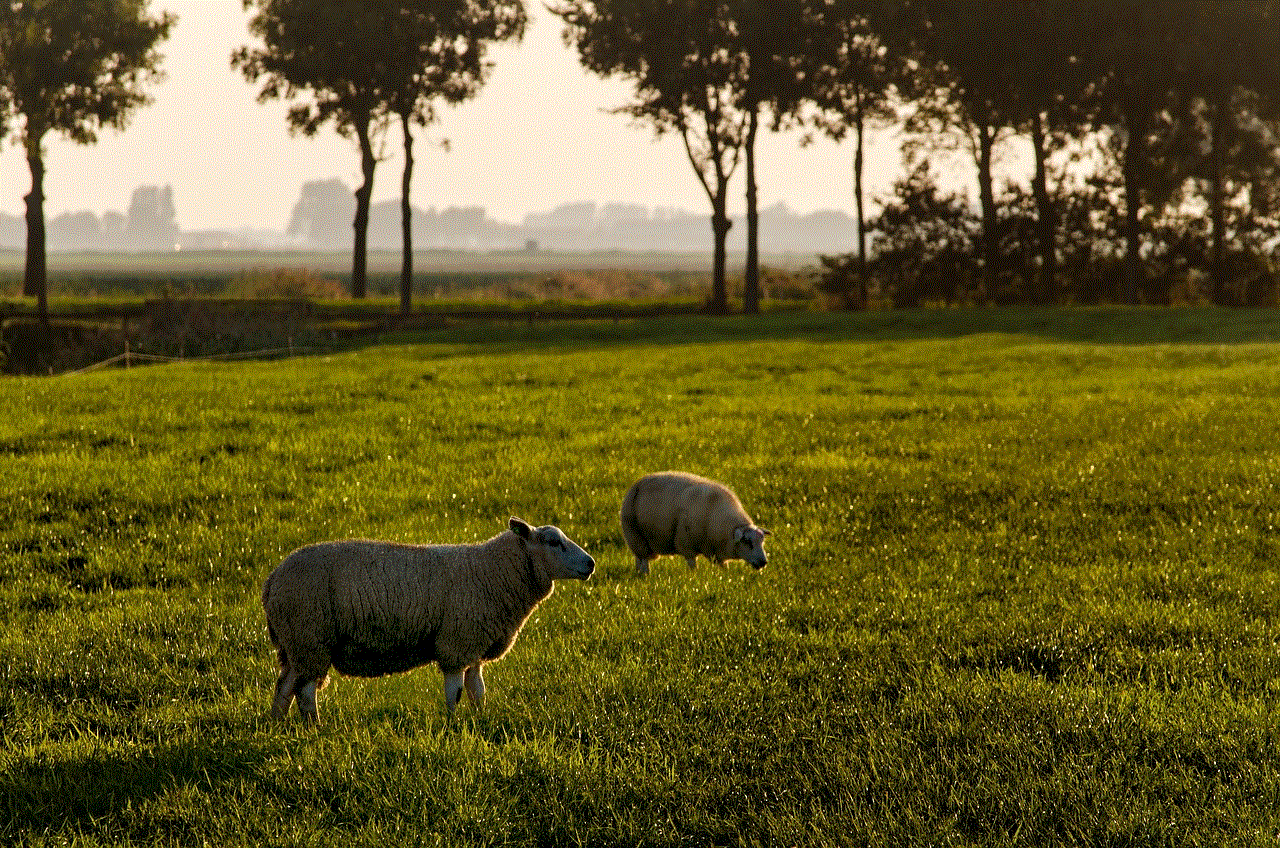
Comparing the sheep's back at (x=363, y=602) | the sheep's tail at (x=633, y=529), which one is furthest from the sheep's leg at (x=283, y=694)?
the sheep's tail at (x=633, y=529)

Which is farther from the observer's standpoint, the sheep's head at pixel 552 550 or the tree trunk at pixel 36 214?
the tree trunk at pixel 36 214

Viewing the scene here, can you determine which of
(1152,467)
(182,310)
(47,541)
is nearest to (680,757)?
(47,541)

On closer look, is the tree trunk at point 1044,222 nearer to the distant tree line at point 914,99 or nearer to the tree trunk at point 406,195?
the distant tree line at point 914,99

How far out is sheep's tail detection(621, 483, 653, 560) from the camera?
11.0 metres

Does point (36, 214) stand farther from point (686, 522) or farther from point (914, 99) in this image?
point (686, 522)

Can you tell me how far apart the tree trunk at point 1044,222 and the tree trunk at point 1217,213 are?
7483 millimetres

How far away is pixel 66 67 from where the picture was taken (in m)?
54.1

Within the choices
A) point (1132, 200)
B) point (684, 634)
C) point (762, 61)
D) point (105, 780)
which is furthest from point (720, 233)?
point (105, 780)

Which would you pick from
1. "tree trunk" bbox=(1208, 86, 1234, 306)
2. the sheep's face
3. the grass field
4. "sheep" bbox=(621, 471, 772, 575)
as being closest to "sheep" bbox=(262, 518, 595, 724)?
the grass field

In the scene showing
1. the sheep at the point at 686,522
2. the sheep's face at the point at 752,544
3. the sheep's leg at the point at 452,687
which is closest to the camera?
the sheep's leg at the point at 452,687

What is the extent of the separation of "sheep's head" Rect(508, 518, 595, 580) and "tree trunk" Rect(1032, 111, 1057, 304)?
54283 millimetres

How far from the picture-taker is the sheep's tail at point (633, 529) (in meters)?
11.0

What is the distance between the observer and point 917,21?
57781mm

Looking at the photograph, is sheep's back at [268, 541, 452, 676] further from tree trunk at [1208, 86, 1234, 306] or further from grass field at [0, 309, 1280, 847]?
tree trunk at [1208, 86, 1234, 306]
